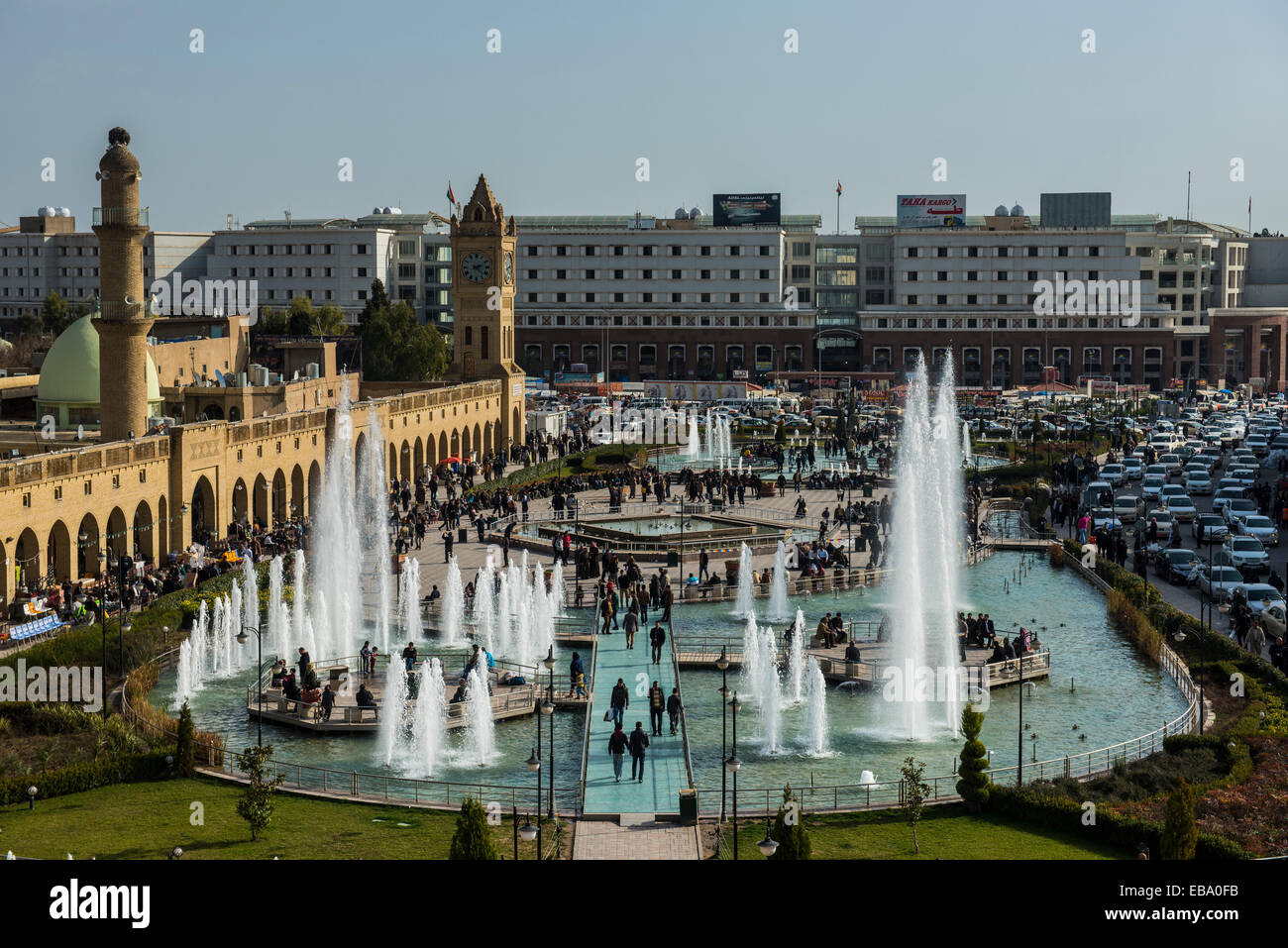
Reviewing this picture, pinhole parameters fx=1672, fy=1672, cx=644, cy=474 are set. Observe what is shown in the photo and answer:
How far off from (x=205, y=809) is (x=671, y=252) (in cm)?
10370

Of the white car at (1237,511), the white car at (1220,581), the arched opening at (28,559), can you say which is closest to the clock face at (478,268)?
the white car at (1237,511)

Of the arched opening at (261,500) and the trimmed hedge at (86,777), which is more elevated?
the arched opening at (261,500)

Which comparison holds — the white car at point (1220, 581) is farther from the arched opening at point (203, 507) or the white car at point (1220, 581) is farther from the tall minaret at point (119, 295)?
the tall minaret at point (119, 295)

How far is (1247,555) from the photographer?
4625cm

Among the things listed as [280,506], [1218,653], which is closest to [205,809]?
[1218,653]

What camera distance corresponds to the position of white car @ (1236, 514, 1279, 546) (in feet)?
166

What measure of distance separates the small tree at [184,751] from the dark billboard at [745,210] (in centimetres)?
10361

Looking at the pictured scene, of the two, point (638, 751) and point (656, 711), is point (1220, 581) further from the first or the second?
point (638, 751)

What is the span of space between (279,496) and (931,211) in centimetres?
8076

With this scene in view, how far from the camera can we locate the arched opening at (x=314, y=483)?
192 ft

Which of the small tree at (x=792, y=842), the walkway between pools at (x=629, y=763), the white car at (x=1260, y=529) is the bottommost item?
the walkway between pools at (x=629, y=763)

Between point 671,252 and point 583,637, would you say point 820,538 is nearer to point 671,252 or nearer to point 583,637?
point 583,637

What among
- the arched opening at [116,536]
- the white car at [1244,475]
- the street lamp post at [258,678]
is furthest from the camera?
the white car at [1244,475]
